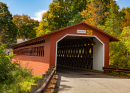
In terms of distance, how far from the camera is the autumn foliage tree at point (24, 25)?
49344mm

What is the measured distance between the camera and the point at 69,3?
3900 cm

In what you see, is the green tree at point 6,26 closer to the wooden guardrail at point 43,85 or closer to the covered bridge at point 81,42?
the covered bridge at point 81,42

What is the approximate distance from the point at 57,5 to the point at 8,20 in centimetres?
1375

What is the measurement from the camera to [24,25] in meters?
49.8

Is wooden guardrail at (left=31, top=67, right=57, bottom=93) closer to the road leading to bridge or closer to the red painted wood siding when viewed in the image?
the road leading to bridge

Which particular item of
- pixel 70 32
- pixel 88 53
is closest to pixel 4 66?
pixel 70 32

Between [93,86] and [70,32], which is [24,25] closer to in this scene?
[70,32]

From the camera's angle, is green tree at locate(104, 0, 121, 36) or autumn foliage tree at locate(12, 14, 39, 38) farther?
autumn foliage tree at locate(12, 14, 39, 38)

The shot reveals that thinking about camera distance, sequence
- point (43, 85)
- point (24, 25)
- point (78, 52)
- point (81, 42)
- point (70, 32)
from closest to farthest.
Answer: point (43, 85) < point (70, 32) < point (81, 42) < point (78, 52) < point (24, 25)

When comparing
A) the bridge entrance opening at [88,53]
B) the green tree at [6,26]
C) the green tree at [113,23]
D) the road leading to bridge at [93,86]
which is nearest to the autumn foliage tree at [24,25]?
the green tree at [6,26]

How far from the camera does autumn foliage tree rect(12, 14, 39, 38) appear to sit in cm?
4934

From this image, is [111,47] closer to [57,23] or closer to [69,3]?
[57,23]

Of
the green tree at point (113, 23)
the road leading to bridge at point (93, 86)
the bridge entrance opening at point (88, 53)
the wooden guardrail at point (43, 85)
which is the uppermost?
the green tree at point (113, 23)

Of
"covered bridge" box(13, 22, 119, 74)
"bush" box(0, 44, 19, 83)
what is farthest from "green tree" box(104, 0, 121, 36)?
"bush" box(0, 44, 19, 83)
